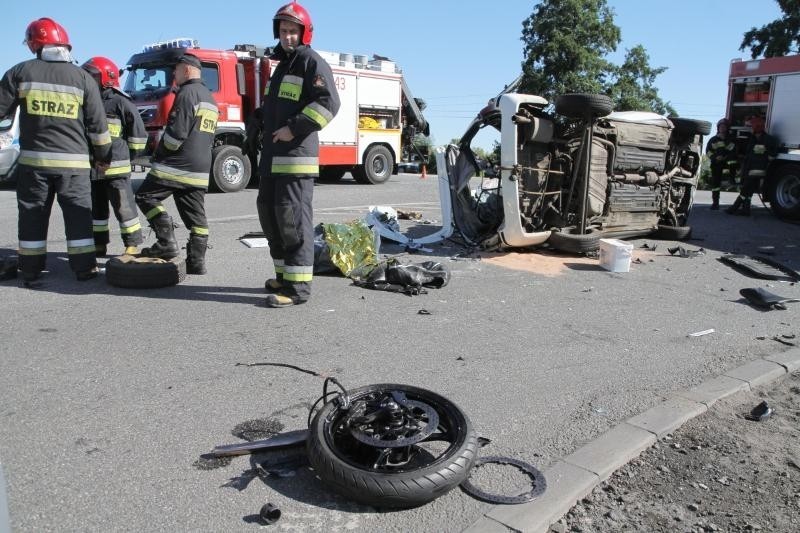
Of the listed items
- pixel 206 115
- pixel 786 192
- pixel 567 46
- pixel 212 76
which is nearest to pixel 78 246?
pixel 206 115

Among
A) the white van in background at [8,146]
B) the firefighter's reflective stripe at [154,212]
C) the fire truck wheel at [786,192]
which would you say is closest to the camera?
the firefighter's reflective stripe at [154,212]

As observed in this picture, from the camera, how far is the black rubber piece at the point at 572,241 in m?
7.16

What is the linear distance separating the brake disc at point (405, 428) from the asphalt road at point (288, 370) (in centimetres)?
25

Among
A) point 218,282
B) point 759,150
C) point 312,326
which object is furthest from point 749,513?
point 759,150

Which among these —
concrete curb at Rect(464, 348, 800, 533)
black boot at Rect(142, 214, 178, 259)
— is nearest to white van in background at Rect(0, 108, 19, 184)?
black boot at Rect(142, 214, 178, 259)

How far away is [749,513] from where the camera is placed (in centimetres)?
257

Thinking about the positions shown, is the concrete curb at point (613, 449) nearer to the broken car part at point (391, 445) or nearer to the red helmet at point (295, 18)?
the broken car part at point (391, 445)

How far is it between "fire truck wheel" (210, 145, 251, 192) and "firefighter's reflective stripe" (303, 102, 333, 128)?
331 inches

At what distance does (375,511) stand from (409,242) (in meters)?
5.36

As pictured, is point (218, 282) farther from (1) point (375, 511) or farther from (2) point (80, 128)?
(1) point (375, 511)

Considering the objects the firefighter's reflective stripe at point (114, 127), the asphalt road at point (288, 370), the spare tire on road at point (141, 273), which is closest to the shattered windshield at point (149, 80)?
the asphalt road at point (288, 370)

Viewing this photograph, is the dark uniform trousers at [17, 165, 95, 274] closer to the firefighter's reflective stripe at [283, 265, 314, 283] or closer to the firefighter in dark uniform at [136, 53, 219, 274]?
the firefighter in dark uniform at [136, 53, 219, 274]

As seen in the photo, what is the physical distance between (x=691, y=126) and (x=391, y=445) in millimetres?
7703

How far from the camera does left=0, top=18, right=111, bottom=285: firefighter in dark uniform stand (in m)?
4.92
